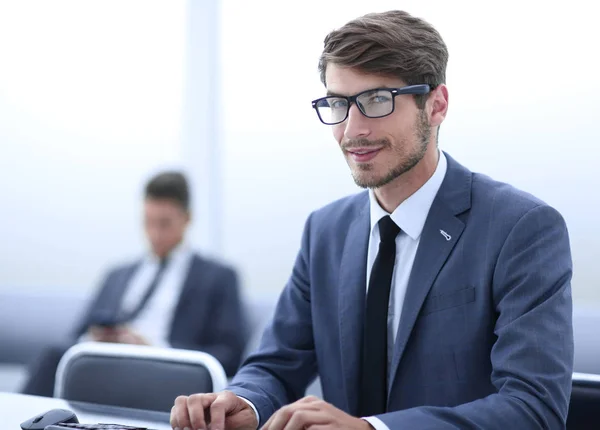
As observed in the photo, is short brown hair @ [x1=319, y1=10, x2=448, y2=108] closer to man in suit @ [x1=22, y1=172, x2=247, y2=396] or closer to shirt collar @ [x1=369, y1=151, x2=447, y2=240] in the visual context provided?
shirt collar @ [x1=369, y1=151, x2=447, y2=240]

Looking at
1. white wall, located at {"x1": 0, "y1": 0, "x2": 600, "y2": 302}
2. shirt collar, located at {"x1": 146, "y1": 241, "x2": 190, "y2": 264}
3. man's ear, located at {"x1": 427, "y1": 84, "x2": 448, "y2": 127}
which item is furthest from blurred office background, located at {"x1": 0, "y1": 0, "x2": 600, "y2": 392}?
man's ear, located at {"x1": 427, "y1": 84, "x2": 448, "y2": 127}

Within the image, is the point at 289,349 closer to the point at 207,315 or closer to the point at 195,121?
the point at 207,315

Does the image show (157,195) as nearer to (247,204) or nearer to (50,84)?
(247,204)

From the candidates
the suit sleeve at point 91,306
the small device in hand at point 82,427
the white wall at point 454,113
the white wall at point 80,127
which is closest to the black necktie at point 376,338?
the small device in hand at point 82,427

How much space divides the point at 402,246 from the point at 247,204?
267 centimetres

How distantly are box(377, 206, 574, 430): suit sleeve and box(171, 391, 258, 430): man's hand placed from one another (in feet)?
1.09

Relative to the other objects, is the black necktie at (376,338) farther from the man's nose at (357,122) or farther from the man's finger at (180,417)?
the man's finger at (180,417)

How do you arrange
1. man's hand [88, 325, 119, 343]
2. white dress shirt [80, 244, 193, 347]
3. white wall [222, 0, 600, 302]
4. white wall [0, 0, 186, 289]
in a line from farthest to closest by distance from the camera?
1. white wall [0, 0, 186, 289]
2. white dress shirt [80, 244, 193, 347]
3. white wall [222, 0, 600, 302]
4. man's hand [88, 325, 119, 343]

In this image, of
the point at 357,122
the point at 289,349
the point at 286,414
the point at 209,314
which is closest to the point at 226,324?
the point at 209,314

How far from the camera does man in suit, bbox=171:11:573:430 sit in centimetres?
141

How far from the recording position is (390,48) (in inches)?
63.1

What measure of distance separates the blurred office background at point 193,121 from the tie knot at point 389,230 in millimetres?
1960

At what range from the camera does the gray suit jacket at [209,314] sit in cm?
348

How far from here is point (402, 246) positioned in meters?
1.71
